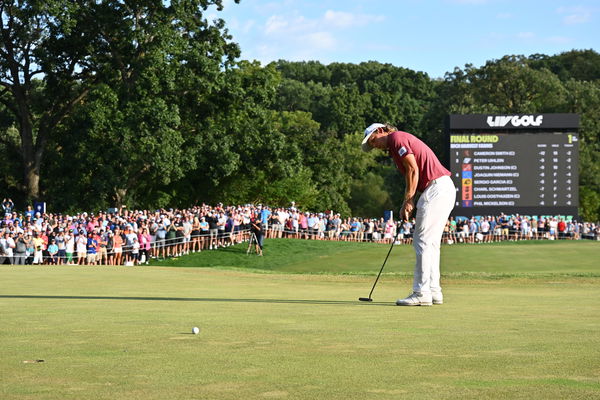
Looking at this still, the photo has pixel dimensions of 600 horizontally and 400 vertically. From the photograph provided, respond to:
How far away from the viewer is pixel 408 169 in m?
10.8

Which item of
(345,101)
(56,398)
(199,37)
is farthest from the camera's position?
(345,101)

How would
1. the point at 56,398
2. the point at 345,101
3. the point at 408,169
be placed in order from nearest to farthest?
1. the point at 56,398
2. the point at 408,169
3. the point at 345,101

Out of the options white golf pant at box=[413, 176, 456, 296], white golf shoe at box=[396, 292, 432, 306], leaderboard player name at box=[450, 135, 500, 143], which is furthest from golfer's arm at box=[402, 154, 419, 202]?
leaderboard player name at box=[450, 135, 500, 143]

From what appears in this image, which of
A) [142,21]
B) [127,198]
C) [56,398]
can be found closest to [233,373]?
[56,398]

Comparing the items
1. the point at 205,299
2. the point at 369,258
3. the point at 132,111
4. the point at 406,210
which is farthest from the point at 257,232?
the point at 406,210

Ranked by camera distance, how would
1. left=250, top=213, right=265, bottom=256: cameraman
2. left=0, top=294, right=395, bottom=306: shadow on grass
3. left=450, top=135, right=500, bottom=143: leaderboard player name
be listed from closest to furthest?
left=0, top=294, right=395, bottom=306: shadow on grass < left=250, top=213, right=265, bottom=256: cameraman < left=450, top=135, right=500, bottom=143: leaderboard player name

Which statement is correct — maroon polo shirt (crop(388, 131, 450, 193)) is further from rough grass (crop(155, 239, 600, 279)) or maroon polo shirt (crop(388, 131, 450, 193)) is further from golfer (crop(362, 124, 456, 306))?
rough grass (crop(155, 239, 600, 279))

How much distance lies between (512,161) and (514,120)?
7.97 ft

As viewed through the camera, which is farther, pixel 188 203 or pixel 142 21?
pixel 188 203

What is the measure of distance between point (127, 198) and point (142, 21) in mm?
12142

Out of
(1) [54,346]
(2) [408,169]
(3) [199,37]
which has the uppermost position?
(3) [199,37]

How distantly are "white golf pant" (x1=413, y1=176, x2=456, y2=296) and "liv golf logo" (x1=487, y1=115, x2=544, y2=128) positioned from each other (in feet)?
A: 139

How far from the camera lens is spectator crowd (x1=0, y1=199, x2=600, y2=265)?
3281 cm

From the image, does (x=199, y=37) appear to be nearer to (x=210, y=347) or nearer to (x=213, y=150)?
(x=213, y=150)
